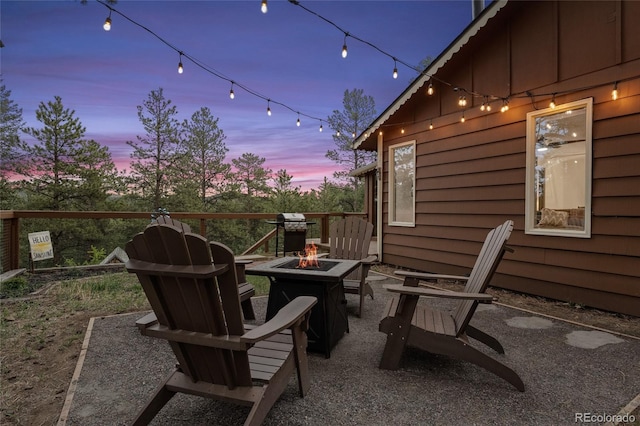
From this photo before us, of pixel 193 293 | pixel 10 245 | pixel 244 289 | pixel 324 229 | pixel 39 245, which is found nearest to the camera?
pixel 193 293

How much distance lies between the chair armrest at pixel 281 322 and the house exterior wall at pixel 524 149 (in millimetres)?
3516

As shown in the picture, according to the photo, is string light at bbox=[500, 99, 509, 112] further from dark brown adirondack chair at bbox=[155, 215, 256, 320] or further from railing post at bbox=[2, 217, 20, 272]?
railing post at bbox=[2, 217, 20, 272]

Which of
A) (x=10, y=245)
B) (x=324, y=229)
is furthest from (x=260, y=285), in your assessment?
(x=10, y=245)

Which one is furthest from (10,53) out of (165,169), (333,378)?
A: (333,378)

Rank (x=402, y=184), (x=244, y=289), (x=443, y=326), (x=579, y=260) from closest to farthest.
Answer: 1. (x=443, y=326)
2. (x=244, y=289)
3. (x=579, y=260)
4. (x=402, y=184)

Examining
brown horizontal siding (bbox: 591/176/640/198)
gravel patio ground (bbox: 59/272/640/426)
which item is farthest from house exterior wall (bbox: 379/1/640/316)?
gravel patio ground (bbox: 59/272/640/426)

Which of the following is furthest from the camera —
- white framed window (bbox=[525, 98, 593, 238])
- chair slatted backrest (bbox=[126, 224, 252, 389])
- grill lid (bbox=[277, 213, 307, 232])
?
grill lid (bbox=[277, 213, 307, 232])

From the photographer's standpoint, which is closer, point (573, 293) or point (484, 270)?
point (484, 270)

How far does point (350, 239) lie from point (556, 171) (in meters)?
2.84

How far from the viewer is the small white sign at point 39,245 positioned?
531cm

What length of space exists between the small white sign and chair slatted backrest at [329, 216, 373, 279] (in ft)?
15.0

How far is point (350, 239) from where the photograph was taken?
14.0 ft

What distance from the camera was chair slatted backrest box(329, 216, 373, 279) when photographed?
4.13m

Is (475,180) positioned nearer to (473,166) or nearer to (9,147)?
(473,166)
